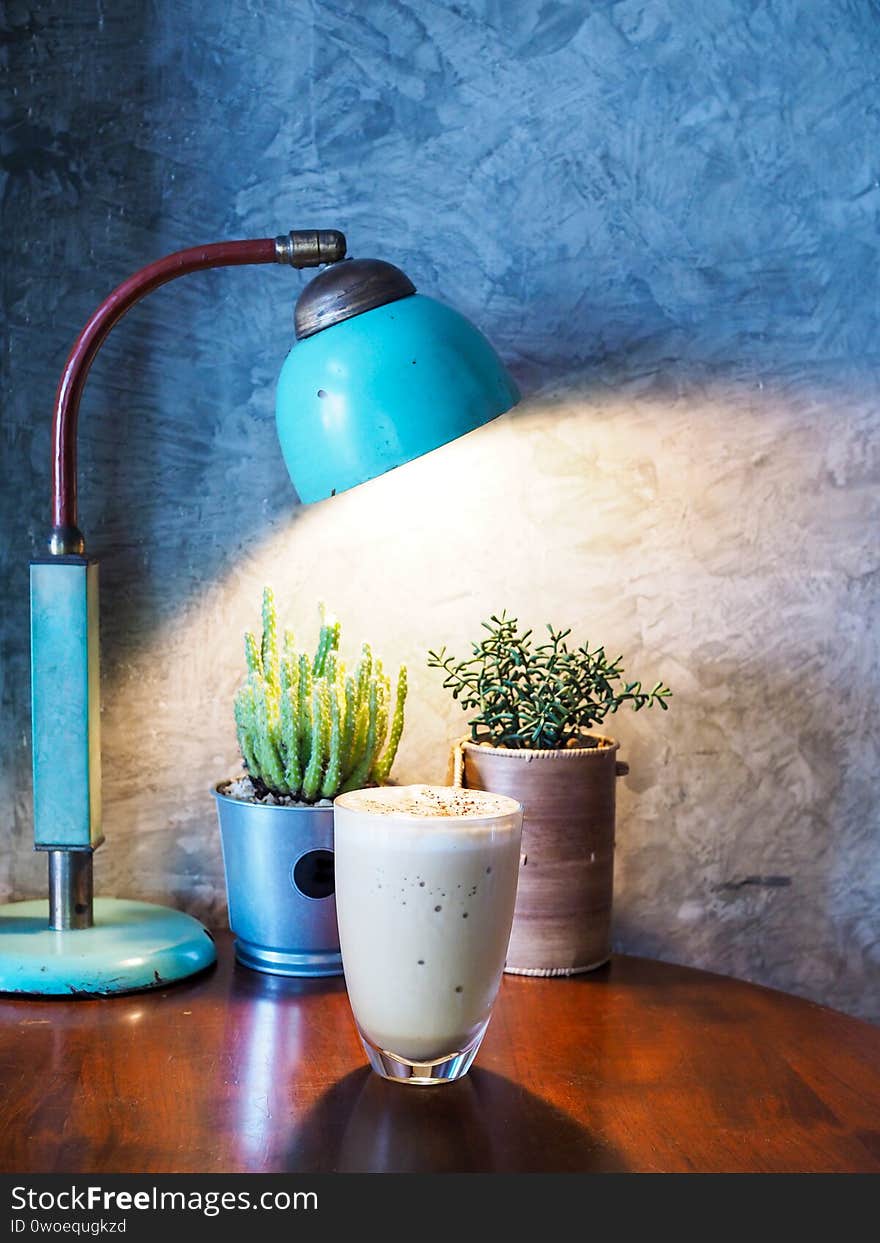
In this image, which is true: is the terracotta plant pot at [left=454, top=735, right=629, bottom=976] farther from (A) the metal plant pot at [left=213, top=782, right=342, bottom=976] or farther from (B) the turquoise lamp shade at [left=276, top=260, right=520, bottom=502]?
(B) the turquoise lamp shade at [left=276, top=260, right=520, bottom=502]

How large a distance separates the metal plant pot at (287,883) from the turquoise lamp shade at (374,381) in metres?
0.28

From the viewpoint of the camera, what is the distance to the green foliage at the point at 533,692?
1047 millimetres

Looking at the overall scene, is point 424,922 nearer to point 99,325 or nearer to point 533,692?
point 533,692

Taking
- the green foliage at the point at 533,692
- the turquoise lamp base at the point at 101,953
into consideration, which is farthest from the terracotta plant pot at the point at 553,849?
the turquoise lamp base at the point at 101,953

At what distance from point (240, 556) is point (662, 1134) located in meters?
0.67

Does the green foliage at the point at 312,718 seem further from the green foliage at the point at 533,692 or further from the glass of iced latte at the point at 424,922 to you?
the glass of iced latte at the point at 424,922

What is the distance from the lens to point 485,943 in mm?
780

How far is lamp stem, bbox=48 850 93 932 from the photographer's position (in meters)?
1.01

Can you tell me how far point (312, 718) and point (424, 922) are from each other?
291 millimetres

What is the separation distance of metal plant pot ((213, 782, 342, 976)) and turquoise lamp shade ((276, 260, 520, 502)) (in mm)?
277

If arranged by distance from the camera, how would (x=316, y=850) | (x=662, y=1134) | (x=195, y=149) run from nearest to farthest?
(x=662, y=1134) < (x=316, y=850) < (x=195, y=149)

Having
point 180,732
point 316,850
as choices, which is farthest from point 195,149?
point 316,850

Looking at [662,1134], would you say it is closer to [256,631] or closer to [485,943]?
[485,943]

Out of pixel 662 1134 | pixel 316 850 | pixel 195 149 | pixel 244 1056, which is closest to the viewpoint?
pixel 662 1134
